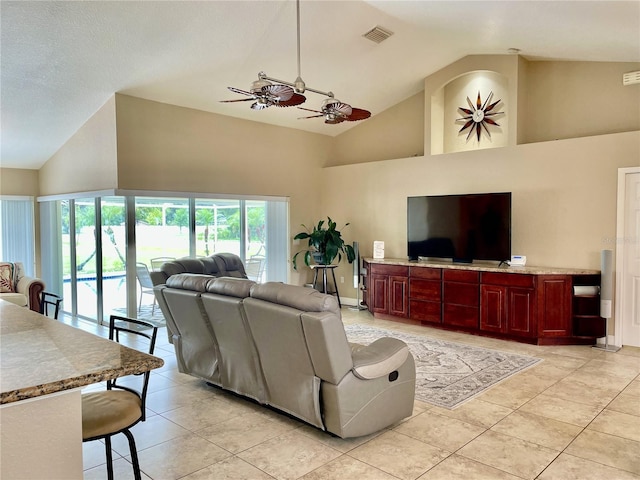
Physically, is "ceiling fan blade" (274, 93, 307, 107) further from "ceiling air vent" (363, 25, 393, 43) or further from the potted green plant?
the potted green plant

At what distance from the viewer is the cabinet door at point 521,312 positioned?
5.58 metres

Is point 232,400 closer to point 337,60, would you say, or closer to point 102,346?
point 102,346

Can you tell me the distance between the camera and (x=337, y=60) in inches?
243

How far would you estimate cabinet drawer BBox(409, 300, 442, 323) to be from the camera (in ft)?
21.2

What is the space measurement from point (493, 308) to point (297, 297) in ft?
12.4

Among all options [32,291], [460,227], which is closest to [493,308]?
[460,227]

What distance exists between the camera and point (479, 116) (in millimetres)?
6859

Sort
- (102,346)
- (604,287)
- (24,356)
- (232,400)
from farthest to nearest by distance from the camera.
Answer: (604,287), (232,400), (102,346), (24,356)

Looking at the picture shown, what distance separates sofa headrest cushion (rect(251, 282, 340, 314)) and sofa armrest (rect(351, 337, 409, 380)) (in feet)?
1.31

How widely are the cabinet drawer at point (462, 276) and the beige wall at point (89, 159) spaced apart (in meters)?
4.69

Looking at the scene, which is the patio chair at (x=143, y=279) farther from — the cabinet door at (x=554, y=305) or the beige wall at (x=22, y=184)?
the cabinet door at (x=554, y=305)

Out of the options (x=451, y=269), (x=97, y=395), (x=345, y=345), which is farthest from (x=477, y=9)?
(x=97, y=395)

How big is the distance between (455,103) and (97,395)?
6.56 meters

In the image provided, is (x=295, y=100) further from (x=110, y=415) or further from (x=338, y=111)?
(x=110, y=415)
